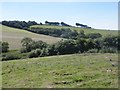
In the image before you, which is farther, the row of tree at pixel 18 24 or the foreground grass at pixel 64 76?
the row of tree at pixel 18 24

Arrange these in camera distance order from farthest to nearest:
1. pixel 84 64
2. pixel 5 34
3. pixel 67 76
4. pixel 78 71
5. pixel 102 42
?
1. pixel 5 34
2. pixel 102 42
3. pixel 84 64
4. pixel 78 71
5. pixel 67 76

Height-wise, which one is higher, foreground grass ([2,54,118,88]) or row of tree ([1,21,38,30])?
row of tree ([1,21,38,30])

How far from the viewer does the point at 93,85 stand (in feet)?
44.0

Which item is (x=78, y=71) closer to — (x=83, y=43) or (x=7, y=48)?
(x=83, y=43)

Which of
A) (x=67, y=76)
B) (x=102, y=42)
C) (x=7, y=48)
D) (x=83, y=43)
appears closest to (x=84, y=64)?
(x=67, y=76)

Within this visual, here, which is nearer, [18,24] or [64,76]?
[64,76]

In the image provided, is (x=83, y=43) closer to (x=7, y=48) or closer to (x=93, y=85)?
(x=7, y=48)

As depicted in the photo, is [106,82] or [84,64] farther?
[84,64]

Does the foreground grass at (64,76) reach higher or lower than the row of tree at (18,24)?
lower

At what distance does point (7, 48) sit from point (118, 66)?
35.4 metres

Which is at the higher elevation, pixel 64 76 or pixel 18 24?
pixel 18 24

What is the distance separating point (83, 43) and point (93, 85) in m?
25.0

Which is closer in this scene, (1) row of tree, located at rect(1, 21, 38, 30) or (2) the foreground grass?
(2) the foreground grass

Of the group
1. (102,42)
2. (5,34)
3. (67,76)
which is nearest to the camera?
(67,76)
